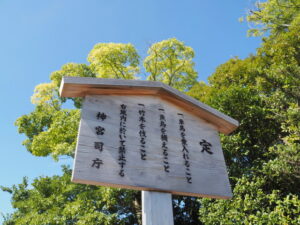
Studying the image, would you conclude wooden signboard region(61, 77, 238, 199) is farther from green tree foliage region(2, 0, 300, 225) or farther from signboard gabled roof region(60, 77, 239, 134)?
green tree foliage region(2, 0, 300, 225)

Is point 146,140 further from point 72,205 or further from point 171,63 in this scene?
point 171,63

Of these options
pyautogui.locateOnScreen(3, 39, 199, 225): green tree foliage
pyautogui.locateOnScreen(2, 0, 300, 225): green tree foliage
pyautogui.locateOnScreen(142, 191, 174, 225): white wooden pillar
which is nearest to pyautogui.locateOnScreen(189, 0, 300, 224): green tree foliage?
pyautogui.locateOnScreen(2, 0, 300, 225): green tree foliage

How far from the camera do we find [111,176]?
2.09 metres

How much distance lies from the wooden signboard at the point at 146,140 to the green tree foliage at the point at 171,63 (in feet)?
34.8

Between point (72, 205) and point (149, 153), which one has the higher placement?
point (72, 205)

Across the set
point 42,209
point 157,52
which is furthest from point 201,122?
point 157,52

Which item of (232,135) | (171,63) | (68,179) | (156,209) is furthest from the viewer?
(171,63)

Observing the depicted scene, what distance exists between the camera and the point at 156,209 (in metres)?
2.13

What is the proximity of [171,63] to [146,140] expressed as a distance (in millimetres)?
11235

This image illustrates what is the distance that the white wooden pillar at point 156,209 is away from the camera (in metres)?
2.10

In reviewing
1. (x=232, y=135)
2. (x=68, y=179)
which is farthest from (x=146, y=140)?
(x=68, y=179)

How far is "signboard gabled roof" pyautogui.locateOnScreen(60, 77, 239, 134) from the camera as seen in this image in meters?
2.38

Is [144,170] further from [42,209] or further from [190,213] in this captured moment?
[42,209]

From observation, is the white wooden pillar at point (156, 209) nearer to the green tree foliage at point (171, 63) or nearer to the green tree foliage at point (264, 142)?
the green tree foliage at point (264, 142)
